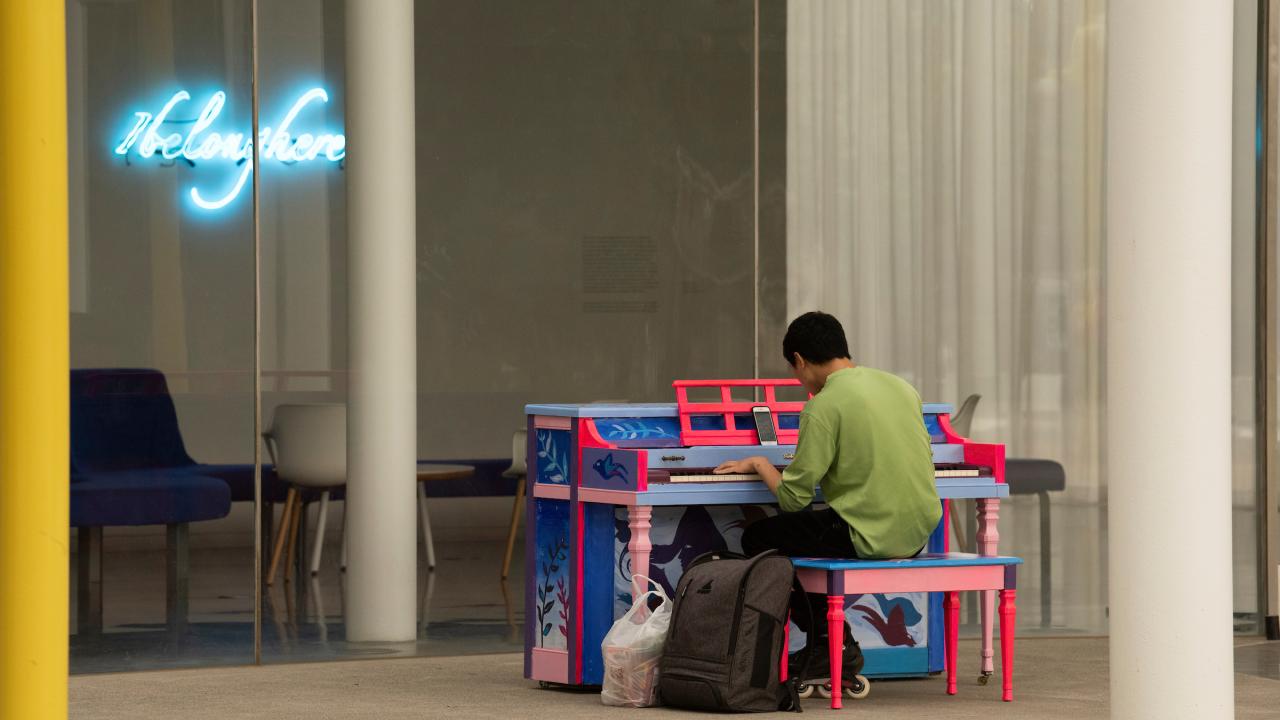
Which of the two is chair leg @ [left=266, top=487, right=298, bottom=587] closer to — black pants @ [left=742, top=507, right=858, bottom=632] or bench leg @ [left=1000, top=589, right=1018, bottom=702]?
black pants @ [left=742, top=507, right=858, bottom=632]

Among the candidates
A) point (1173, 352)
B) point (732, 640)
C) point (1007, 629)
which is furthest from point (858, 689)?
point (1173, 352)

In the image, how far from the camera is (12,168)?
8.57 ft

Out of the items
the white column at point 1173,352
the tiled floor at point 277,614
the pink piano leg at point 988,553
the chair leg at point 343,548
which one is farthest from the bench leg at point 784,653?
the chair leg at point 343,548

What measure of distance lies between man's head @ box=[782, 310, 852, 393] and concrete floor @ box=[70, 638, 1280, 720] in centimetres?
107

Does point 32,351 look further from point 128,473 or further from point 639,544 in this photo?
point 128,473

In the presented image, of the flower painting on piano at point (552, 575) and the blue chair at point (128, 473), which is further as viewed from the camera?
the blue chair at point (128, 473)

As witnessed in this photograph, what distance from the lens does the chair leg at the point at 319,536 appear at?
24.2 feet

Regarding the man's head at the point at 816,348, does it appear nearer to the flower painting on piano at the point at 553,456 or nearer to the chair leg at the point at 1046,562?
the flower painting on piano at the point at 553,456

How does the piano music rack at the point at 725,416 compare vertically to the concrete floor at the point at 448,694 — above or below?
above

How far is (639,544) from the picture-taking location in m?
5.95

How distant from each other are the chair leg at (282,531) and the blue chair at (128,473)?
11.6 inches

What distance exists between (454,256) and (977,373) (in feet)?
7.92

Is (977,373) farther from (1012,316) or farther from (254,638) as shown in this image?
(254,638)

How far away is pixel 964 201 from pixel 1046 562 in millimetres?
1660
